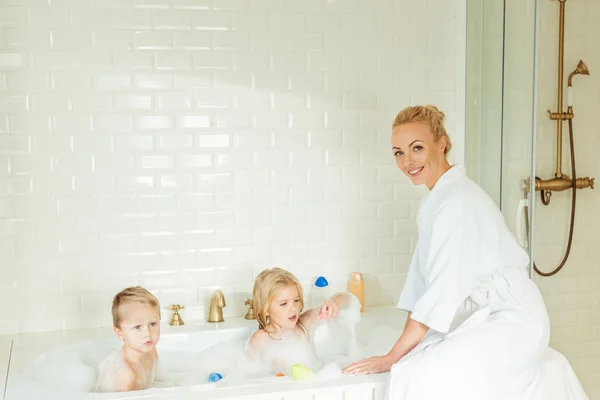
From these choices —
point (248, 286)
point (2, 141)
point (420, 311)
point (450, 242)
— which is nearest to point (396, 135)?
point (450, 242)

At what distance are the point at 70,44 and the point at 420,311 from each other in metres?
1.96

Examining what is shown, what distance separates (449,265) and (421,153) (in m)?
0.46

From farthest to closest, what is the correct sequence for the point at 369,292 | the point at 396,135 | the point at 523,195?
the point at 369,292 < the point at 523,195 < the point at 396,135

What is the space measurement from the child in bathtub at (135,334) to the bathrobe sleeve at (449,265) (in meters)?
1.07

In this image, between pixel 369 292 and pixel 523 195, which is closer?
pixel 523 195

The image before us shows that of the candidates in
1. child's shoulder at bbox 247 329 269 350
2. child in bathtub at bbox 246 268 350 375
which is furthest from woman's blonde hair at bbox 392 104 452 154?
child's shoulder at bbox 247 329 269 350

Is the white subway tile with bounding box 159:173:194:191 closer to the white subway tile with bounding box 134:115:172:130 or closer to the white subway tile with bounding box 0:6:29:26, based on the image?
the white subway tile with bounding box 134:115:172:130

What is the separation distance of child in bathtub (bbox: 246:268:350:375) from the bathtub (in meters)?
0.21

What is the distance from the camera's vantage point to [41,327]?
11.8ft

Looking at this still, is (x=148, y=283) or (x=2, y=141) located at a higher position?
(x=2, y=141)

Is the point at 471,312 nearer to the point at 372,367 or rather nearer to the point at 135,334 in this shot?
the point at 372,367

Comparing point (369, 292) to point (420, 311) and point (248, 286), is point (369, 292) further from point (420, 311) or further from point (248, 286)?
point (420, 311)

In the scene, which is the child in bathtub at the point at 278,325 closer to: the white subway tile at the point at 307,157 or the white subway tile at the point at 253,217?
the white subway tile at the point at 253,217

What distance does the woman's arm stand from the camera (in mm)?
2801
